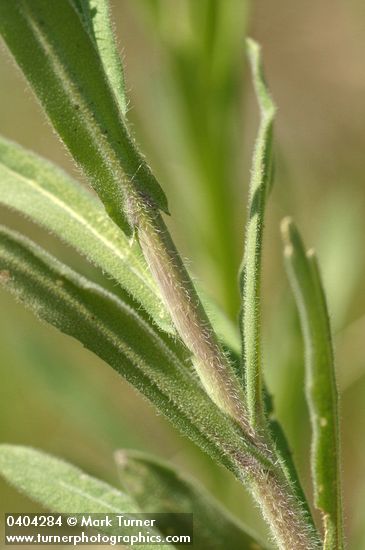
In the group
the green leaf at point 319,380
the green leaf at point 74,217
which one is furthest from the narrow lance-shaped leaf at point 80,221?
the green leaf at point 319,380

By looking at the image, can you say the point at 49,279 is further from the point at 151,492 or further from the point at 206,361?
the point at 151,492

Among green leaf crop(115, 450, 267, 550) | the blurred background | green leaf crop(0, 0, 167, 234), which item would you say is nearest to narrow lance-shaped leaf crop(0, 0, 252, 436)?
green leaf crop(0, 0, 167, 234)

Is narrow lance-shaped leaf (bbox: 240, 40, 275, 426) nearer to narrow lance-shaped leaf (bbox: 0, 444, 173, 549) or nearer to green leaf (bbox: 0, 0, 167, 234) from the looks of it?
green leaf (bbox: 0, 0, 167, 234)

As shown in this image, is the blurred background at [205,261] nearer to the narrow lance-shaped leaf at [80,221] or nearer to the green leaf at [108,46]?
the narrow lance-shaped leaf at [80,221]

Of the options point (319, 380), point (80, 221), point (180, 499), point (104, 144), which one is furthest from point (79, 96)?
point (180, 499)

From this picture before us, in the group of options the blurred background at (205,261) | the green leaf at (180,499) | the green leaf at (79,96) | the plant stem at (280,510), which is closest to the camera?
the green leaf at (79,96)
